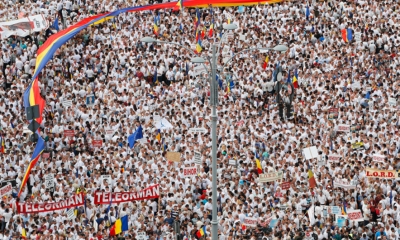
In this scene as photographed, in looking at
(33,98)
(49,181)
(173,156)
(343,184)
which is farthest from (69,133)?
(343,184)

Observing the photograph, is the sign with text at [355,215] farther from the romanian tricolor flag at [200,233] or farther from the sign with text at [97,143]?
the sign with text at [97,143]

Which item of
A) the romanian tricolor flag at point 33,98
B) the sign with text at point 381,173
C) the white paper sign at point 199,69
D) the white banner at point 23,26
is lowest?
the sign with text at point 381,173

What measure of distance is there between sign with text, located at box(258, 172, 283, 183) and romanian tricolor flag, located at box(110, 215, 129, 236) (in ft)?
12.5

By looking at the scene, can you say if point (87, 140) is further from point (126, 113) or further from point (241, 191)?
point (241, 191)

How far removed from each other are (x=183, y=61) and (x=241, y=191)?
7.95 meters

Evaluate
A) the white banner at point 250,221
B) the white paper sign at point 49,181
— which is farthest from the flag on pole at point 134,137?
the white banner at point 250,221

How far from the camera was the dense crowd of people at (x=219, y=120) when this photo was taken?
23797 mm

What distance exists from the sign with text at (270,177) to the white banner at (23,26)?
12430mm

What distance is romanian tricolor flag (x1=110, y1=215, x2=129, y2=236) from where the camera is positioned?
925 inches

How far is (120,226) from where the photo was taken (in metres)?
23.6

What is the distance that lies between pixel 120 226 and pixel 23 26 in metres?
12.3

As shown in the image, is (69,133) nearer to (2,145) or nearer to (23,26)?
(2,145)

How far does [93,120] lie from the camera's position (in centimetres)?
2866

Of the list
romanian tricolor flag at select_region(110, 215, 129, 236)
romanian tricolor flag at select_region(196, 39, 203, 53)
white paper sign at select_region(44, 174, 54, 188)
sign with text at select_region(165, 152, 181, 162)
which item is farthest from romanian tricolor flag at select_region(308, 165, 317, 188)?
romanian tricolor flag at select_region(196, 39, 203, 53)
